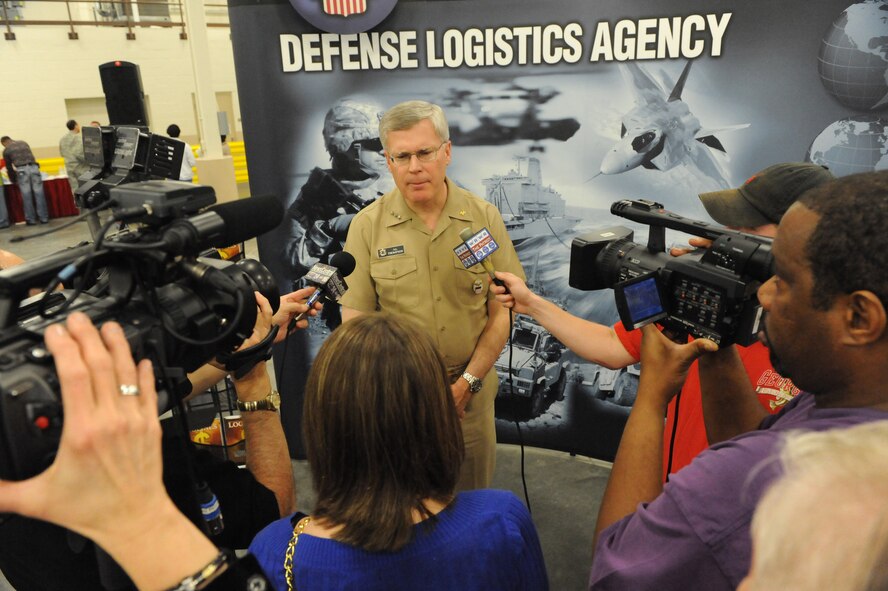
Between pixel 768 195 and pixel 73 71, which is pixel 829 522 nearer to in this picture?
pixel 768 195

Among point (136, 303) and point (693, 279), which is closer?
point (136, 303)

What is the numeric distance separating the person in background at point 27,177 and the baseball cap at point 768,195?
9915 mm

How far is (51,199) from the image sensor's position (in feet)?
30.8

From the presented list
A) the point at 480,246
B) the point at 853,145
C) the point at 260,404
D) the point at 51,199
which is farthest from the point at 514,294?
the point at 51,199

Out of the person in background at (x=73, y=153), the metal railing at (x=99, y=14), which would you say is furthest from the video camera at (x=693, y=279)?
the metal railing at (x=99, y=14)

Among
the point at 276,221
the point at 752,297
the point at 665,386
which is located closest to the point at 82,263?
the point at 276,221

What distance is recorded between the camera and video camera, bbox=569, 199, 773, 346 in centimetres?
110

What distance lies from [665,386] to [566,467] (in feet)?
7.17

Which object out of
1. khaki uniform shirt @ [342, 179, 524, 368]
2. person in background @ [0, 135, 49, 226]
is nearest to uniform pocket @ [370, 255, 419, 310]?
khaki uniform shirt @ [342, 179, 524, 368]

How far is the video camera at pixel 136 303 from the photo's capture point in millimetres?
638

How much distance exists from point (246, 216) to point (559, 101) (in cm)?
176

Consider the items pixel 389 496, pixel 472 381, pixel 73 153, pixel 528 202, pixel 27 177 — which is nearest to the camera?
pixel 389 496

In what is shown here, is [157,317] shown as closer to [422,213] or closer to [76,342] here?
[76,342]

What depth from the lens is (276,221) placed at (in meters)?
1.26
